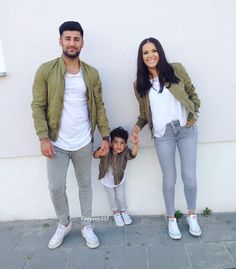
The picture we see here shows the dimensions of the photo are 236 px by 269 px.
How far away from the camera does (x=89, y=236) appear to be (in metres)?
3.49

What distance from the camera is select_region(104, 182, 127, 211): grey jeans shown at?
3.84 metres

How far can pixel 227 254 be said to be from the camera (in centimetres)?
320

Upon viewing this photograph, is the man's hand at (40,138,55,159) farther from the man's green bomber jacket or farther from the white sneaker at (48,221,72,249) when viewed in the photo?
the white sneaker at (48,221,72,249)

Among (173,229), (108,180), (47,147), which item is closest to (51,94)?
(47,147)

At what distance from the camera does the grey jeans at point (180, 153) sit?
3.35 m

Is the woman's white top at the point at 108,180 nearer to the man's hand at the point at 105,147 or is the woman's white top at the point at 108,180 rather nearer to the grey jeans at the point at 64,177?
the grey jeans at the point at 64,177

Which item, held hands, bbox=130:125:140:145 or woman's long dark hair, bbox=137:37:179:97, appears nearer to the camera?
woman's long dark hair, bbox=137:37:179:97

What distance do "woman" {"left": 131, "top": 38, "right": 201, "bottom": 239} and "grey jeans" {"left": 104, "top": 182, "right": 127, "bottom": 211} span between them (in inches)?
22.7

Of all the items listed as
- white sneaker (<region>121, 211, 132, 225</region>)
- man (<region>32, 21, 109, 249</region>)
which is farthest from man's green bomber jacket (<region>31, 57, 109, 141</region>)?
white sneaker (<region>121, 211, 132, 225</region>)

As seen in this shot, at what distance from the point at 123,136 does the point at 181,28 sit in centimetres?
127

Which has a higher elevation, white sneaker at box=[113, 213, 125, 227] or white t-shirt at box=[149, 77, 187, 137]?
white t-shirt at box=[149, 77, 187, 137]

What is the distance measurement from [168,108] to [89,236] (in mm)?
1547

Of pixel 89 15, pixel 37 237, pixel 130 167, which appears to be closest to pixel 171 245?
pixel 130 167

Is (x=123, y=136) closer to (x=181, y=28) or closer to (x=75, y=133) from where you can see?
(x=75, y=133)
